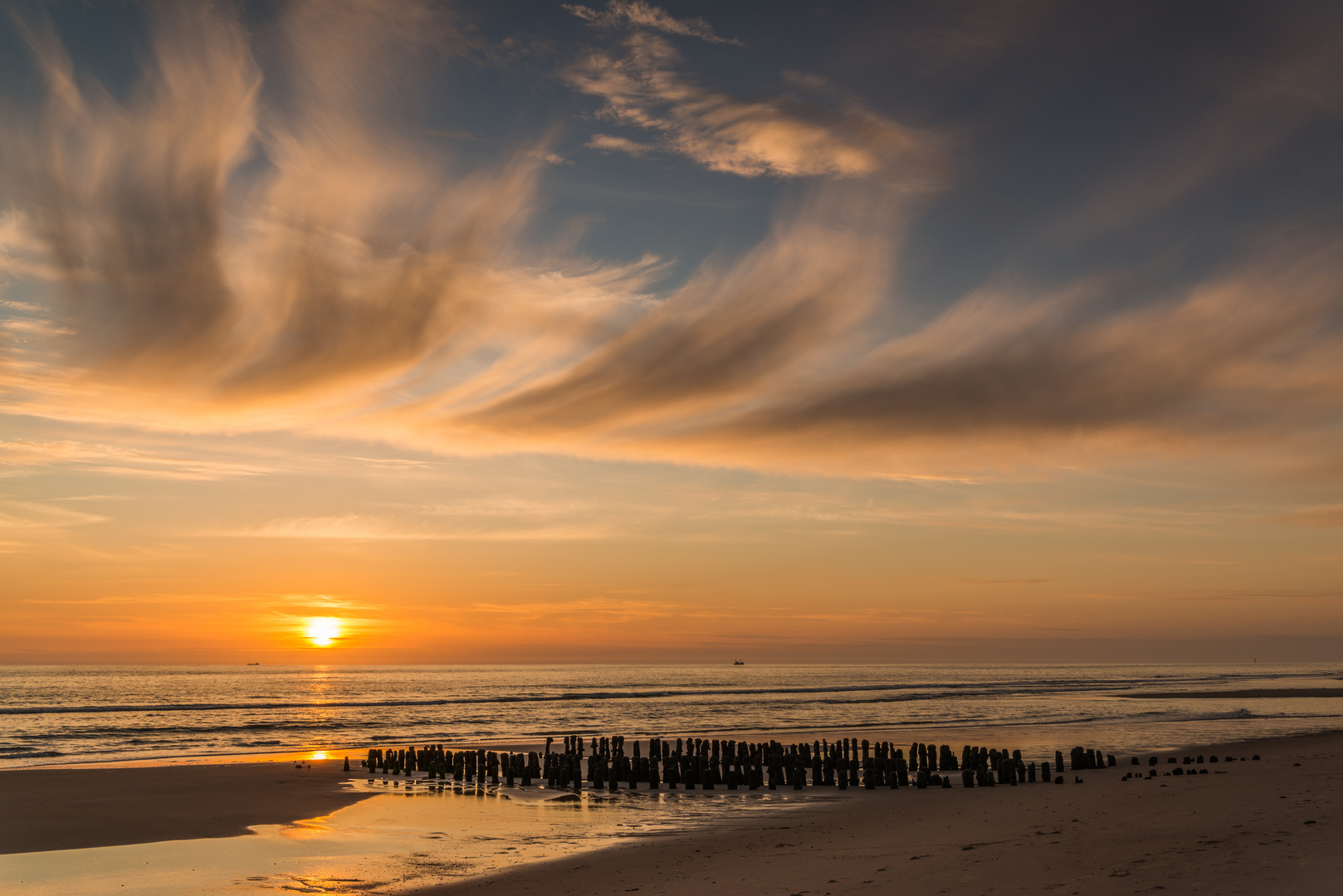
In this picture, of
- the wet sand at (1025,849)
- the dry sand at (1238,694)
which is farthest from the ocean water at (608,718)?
the wet sand at (1025,849)

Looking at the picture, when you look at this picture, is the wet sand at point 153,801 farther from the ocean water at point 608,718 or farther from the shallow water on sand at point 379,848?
the ocean water at point 608,718

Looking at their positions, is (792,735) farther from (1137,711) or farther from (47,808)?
(47,808)

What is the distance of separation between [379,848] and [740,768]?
13.2 metres

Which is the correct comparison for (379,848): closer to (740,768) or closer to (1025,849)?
(1025,849)

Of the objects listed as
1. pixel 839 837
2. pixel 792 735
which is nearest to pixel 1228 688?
pixel 792 735

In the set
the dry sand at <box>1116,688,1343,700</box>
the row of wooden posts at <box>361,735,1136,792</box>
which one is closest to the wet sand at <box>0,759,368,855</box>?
the row of wooden posts at <box>361,735,1136,792</box>

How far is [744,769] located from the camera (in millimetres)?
29188

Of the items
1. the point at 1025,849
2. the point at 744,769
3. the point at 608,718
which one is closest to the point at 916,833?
the point at 1025,849

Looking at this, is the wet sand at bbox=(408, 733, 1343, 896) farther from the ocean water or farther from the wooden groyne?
the ocean water

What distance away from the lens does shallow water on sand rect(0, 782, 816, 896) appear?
14.3 meters

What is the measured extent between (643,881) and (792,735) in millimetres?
35261

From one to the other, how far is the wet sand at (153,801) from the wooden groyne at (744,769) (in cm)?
378

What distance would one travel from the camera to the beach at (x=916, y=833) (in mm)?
10250

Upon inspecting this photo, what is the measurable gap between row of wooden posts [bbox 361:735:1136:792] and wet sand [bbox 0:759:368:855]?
11.9ft
